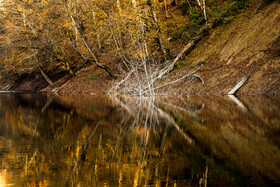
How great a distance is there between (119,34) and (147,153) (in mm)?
22526

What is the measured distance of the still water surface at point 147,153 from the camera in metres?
4.51

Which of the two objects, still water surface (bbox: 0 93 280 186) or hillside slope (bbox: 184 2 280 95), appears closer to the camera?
still water surface (bbox: 0 93 280 186)

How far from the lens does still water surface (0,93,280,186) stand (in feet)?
14.8

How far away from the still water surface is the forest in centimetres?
1258

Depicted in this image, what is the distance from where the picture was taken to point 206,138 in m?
7.23

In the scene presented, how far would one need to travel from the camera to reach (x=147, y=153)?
6.00 meters

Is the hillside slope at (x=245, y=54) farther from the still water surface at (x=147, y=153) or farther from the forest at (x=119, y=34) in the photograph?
the still water surface at (x=147, y=153)

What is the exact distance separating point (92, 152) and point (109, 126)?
11.3ft

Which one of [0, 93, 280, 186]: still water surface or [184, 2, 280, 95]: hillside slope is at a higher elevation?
[184, 2, 280, 95]: hillside slope

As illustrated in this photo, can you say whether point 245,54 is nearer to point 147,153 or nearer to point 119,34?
point 119,34

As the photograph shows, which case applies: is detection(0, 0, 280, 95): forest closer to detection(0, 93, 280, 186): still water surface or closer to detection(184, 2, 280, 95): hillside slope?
detection(184, 2, 280, 95): hillside slope

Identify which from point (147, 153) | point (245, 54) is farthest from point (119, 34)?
point (147, 153)

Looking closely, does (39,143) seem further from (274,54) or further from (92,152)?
(274,54)

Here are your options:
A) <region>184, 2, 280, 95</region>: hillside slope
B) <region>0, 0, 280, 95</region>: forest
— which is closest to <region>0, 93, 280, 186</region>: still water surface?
<region>184, 2, 280, 95</region>: hillside slope
